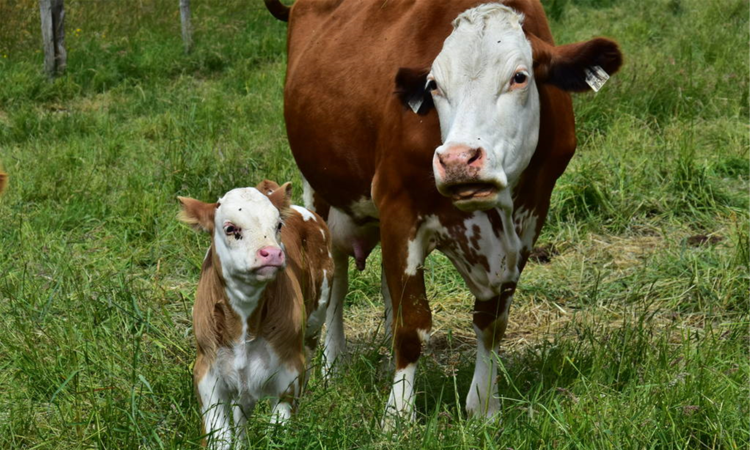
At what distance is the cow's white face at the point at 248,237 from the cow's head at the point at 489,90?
2.14ft

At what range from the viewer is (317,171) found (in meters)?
4.80

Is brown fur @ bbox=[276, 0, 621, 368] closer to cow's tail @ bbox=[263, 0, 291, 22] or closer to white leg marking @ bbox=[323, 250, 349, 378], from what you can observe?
white leg marking @ bbox=[323, 250, 349, 378]

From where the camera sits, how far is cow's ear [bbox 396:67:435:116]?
362 centimetres

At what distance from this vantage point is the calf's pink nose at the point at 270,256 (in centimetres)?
325

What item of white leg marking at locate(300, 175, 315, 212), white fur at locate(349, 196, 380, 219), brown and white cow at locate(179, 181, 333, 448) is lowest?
white leg marking at locate(300, 175, 315, 212)

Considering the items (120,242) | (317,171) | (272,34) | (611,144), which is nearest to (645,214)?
(611,144)

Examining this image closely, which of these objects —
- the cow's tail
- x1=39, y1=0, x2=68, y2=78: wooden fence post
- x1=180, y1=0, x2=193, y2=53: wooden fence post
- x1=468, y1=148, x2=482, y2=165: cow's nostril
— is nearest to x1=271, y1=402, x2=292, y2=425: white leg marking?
x1=468, y1=148, x2=482, y2=165: cow's nostril

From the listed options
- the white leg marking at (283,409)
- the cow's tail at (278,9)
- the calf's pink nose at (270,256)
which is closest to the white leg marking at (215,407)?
the white leg marking at (283,409)

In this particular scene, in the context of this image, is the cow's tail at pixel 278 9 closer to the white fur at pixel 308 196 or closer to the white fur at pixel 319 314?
the white fur at pixel 308 196

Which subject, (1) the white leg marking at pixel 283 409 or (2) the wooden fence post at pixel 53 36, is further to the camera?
(2) the wooden fence post at pixel 53 36

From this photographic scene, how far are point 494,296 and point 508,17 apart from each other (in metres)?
1.17

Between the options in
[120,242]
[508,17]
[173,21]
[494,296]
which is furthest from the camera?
[173,21]

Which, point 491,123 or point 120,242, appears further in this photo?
point 120,242

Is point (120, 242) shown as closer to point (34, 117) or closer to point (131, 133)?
point (131, 133)
